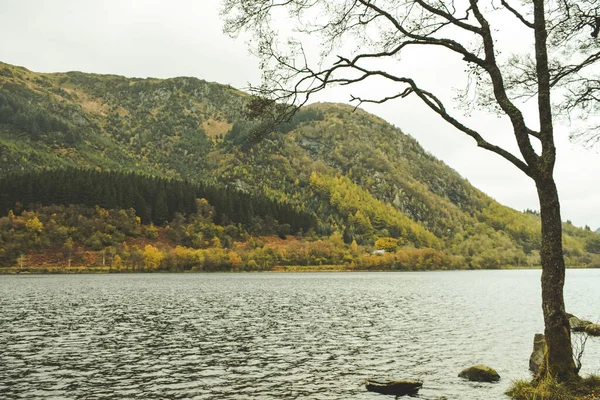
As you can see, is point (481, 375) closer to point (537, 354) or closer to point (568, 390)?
point (537, 354)

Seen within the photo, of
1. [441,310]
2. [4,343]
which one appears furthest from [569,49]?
[441,310]

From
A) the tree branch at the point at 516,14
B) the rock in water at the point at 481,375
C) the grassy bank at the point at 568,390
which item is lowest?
the rock in water at the point at 481,375

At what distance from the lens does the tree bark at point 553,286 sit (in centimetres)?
1553

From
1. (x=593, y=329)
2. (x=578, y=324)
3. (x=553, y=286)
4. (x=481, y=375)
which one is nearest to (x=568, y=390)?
(x=553, y=286)

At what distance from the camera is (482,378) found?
26.0m

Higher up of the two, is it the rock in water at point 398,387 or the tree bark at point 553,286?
the tree bark at point 553,286

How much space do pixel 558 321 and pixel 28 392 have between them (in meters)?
22.7

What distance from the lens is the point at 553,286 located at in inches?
613

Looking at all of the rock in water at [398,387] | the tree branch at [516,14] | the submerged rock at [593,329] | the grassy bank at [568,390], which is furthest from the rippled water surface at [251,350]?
the tree branch at [516,14]

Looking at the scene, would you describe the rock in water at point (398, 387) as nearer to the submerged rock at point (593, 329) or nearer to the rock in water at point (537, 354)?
the rock in water at point (537, 354)

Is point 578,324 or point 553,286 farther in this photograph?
point 578,324

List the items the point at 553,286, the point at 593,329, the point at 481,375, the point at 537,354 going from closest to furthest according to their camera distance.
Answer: the point at 553,286, the point at 481,375, the point at 537,354, the point at 593,329

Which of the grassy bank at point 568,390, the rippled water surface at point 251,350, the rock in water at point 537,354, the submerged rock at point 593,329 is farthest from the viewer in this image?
the submerged rock at point 593,329

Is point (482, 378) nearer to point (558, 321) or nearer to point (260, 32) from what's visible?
point (558, 321)
